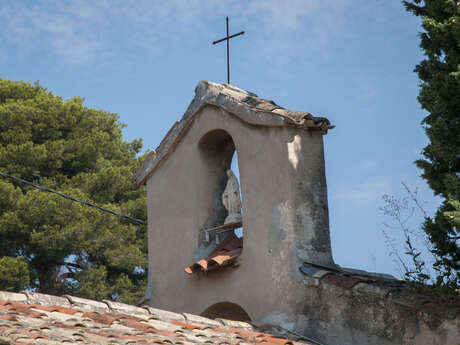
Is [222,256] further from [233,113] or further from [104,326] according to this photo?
[104,326]

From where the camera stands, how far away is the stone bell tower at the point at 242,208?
29.1ft

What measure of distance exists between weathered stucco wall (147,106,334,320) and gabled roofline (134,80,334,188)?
98 mm

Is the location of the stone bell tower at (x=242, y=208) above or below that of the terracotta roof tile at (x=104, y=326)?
above

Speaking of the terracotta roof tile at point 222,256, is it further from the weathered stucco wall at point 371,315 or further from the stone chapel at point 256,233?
the weathered stucco wall at point 371,315

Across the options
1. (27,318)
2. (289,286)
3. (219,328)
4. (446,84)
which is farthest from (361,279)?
(27,318)

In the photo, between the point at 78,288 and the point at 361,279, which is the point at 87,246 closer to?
the point at 78,288

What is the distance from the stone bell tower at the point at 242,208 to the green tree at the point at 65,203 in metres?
7.50

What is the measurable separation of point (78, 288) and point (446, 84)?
13.0m

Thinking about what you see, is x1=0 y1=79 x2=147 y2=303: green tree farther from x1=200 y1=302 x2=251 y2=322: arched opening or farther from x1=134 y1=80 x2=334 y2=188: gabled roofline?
x1=200 y1=302 x2=251 y2=322: arched opening

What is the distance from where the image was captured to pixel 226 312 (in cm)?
948

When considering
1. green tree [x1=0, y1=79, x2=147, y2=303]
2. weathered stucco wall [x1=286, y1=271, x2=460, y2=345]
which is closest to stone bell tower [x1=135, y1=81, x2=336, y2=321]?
weathered stucco wall [x1=286, y1=271, x2=460, y2=345]

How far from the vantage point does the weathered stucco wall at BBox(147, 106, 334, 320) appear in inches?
347

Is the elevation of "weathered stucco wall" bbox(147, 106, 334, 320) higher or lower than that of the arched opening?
higher

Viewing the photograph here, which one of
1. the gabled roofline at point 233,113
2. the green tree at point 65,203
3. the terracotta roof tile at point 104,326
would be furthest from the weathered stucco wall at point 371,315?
the green tree at point 65,203
